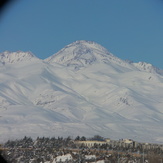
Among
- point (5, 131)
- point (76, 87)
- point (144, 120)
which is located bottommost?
point (5, 131)

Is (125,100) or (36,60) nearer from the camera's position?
(125,100)

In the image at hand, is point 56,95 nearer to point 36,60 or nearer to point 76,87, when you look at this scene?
point 76,87

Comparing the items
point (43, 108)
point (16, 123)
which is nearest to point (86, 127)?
point (16, 123)

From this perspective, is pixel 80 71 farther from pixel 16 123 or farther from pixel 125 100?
pixel 16 123

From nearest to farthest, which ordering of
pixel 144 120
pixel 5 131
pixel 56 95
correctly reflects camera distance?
1. pixel 5 131
2. pixel 144 120
3. pixel 56 95

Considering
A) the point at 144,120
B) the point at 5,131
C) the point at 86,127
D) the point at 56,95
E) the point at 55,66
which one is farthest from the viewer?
the point at 55,66

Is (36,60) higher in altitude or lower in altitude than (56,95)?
higher
